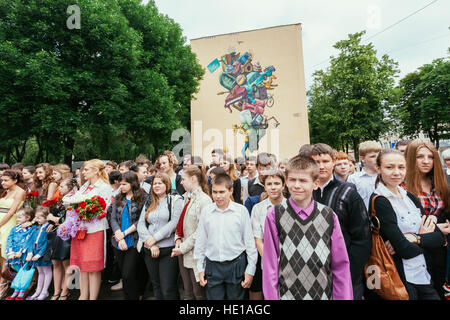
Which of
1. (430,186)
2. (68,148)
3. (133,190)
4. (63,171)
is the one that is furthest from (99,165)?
(68,148)

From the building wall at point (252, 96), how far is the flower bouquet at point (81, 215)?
17.0 meters

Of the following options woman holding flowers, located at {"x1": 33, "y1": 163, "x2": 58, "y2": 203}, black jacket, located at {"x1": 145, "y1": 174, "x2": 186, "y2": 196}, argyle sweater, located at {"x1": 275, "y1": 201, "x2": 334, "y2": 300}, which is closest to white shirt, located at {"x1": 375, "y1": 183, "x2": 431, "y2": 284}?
argyle sweater, located at {"x1": 275, "y1": 201, "x2": 334, "y2": 300}

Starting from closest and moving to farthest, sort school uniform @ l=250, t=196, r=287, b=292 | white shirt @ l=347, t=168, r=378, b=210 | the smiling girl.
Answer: the smiling girl, school uniform @ l=250, t=196, r=287, b=292, white shirt @ l=347, t=168, r=378, b=210

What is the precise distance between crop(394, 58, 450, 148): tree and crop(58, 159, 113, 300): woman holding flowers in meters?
24.4

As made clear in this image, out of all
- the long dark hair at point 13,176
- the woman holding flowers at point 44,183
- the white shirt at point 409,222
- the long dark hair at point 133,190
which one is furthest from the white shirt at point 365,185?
the long dark hair at point 13,176

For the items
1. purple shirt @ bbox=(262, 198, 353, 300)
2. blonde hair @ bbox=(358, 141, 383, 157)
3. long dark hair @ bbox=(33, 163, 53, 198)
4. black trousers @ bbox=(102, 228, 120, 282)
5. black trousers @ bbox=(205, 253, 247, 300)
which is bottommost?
black trousers @ bbox=(102, 228, 120, 282)

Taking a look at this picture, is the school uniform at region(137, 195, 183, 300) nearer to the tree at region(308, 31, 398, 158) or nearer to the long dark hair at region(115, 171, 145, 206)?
the long dark hair at region(115, 171, 145, 206)

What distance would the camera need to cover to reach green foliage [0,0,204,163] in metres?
9.04

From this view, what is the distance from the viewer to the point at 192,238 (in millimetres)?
3020

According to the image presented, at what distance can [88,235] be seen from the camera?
3488 mm

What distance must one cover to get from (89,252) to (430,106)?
29.0 metres

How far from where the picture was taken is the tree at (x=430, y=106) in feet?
68.5
